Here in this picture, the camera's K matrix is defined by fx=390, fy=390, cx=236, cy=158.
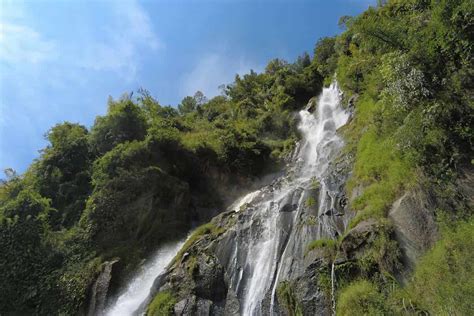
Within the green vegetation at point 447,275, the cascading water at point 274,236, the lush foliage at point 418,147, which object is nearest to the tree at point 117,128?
the cascading water at point 274,236

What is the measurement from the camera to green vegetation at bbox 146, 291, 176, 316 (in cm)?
1230

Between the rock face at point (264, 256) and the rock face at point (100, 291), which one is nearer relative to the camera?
the rock face at point (264, 256)

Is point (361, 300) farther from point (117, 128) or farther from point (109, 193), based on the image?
point (117, 128)

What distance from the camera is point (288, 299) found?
10531mm

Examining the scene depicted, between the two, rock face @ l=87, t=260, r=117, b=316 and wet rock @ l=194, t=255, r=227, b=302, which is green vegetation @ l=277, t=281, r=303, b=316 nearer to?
wet rock @ l=194, t=255, r=227, b=302

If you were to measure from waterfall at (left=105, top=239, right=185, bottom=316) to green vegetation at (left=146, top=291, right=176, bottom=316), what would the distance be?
1027 millimetres

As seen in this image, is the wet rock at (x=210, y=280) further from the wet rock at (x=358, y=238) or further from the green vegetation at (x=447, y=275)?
the green vegetation at (x=447, y=275)

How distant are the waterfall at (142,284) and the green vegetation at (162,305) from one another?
3.37 feet

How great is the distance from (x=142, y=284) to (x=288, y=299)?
23.2 ft

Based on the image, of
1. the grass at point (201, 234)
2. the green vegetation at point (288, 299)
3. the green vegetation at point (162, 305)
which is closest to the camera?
the green vegetation at point (288, 299)

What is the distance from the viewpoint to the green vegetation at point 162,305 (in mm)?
12302

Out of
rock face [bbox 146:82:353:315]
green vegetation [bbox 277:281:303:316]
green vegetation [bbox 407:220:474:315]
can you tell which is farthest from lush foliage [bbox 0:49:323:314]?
green vegetation [bbox 407:220:474:315]

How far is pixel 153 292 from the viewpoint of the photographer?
13625 millimetres

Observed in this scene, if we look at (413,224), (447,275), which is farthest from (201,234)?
(447,275)
